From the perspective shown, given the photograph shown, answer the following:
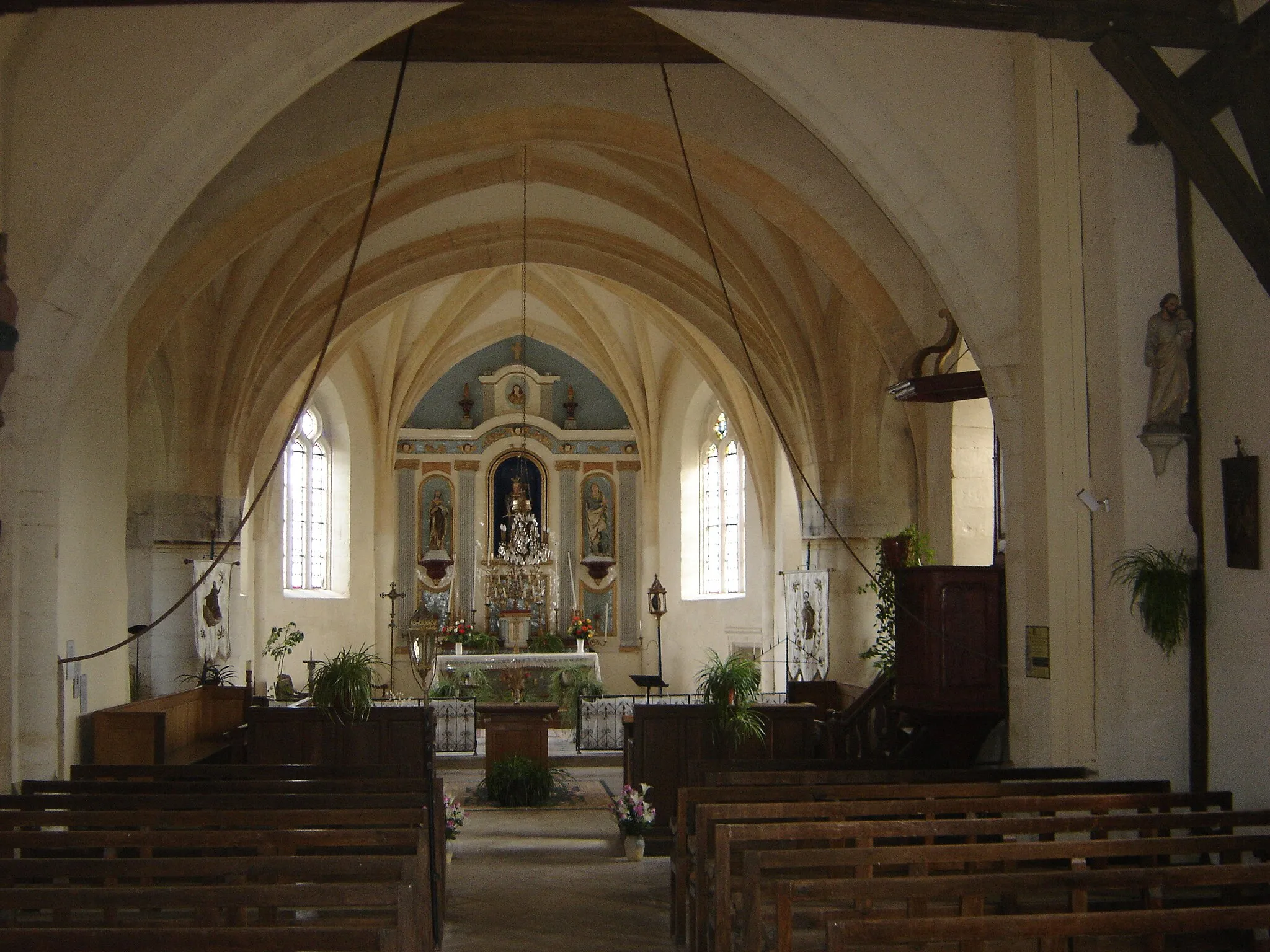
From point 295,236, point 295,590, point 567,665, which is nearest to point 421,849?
point 295,236

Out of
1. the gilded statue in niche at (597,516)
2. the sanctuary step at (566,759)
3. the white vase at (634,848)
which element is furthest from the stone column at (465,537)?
the white vase at (634,848)

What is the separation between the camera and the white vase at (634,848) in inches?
→ 391

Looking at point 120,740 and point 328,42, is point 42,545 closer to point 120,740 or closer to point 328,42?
point 120,740

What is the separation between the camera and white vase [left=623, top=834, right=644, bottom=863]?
994 centimetres

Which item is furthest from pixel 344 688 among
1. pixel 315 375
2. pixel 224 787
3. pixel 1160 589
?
pixel 1160 589

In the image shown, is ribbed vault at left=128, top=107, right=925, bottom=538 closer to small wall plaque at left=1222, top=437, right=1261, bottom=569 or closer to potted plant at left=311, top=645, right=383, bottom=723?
potted plant at left=311, top=645, right=383, bottom=723

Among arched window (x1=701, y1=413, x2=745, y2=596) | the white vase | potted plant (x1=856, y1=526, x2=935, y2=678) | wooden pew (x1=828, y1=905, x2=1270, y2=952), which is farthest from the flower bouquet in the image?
wooden pew (x1=828, y1=905, x2=1270, y2=952)

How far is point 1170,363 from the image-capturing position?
662 cm

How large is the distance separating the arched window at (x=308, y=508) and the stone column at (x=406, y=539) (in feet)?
3.99

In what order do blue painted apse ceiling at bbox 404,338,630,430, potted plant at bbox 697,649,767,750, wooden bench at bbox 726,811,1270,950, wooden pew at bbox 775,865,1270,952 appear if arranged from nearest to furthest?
wooden pew at bbox 775,865,1270,952 → wooden bench at bbox 726,811,1270,950 → potted plant at bbox 697,649,767,750 → blue painted apse ceiling at bbox 404,338,630,430

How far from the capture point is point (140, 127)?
764 centimetres

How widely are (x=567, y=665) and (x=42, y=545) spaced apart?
491 inches

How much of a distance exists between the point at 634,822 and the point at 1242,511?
5231 millimetres

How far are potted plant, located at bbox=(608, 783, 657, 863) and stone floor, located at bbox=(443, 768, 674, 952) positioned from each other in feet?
0.36
